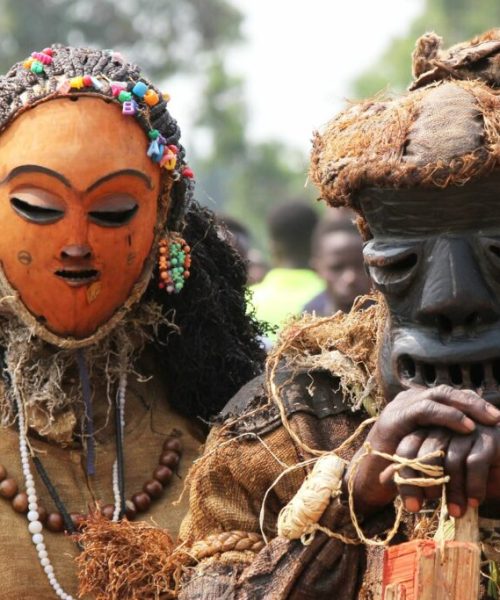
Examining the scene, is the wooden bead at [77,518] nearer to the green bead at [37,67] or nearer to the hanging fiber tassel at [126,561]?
the hanging fiber tassel at [126,561]

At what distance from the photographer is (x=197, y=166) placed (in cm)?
4569

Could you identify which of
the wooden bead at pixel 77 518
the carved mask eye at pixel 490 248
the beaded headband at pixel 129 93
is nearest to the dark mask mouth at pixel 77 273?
the beaded headband at pixel 129 93

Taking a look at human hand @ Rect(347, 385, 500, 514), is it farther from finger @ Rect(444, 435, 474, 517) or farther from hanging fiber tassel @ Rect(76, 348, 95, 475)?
hanging fiber tassel @ Rect(76, 348, 95, 475)

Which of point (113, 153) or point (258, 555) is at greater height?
point (113, 153)

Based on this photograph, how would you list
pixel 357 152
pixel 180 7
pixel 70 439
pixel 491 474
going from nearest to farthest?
pixel 491 474 → pixel 357 152 → pixel 70 439 → pixel 180 7

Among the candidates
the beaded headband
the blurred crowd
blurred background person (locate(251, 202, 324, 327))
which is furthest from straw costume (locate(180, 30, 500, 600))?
blurred background person (locate(251, 202, 324, 327))

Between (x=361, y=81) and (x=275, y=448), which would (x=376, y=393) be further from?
(x=361, y=81)

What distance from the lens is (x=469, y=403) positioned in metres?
3.62

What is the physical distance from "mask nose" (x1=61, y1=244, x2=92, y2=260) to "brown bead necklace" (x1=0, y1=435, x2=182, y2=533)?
69 centimetres

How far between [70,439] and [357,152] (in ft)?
5.06

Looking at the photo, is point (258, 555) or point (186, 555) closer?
point (258, 555)

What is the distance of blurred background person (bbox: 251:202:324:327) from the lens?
8719 millimetres

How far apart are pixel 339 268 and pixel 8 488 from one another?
13.9ft

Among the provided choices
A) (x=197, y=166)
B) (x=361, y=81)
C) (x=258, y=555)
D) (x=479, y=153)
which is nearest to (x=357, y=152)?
(x=479, y=153)
